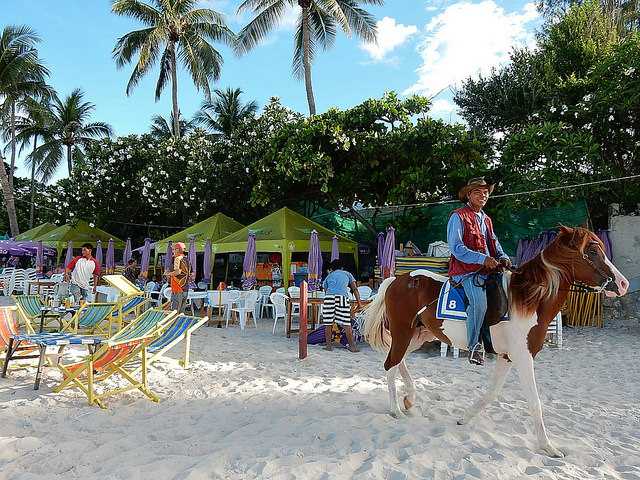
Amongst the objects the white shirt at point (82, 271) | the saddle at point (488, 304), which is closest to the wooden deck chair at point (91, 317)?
the white shirt at point (82, 271)

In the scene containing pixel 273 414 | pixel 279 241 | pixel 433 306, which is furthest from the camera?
pixel 279 241

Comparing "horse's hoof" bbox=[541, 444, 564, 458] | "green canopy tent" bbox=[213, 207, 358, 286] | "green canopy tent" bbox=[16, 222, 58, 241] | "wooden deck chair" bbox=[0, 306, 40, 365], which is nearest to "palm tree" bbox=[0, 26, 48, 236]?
"green canopy tent" bbox=[16, 222, 58, 241]

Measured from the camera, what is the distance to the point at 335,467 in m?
3.26

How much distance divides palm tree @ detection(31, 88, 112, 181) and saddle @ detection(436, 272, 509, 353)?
33672 mm

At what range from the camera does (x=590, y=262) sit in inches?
137

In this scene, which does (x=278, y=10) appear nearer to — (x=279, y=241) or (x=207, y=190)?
(x=207, y=190)

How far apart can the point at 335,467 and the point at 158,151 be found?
62.6 feet

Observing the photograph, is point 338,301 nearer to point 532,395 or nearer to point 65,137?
point 532,395

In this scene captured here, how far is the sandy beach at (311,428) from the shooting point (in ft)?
10.7

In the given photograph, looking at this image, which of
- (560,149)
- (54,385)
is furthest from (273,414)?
(560,149)

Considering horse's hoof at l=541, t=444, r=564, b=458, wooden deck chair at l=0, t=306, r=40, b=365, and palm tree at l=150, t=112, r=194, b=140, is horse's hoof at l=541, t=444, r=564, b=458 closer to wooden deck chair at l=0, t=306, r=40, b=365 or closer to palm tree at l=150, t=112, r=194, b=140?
wooden deck chair at l=0, t=306, r=40, b=365

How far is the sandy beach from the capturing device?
326cm

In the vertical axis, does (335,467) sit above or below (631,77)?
below

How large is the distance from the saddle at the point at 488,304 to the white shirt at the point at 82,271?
791 cm
